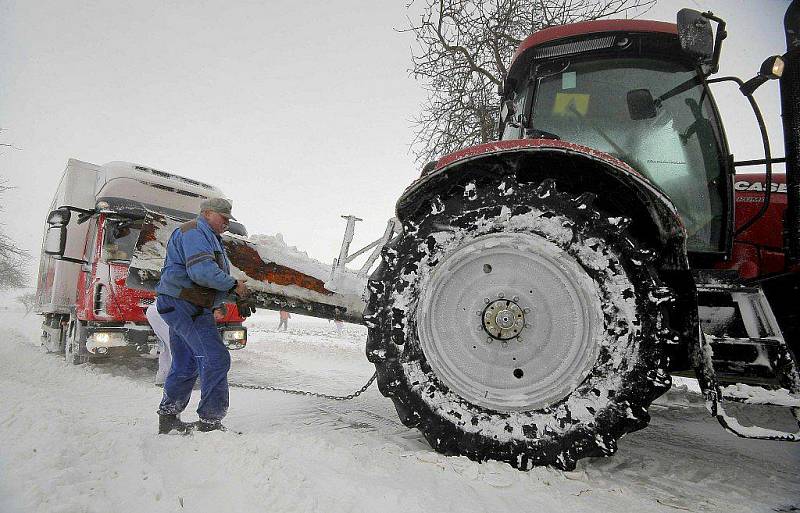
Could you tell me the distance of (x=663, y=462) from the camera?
2414 mm

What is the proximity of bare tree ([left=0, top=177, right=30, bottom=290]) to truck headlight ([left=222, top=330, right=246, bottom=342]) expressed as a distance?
16.2 meters

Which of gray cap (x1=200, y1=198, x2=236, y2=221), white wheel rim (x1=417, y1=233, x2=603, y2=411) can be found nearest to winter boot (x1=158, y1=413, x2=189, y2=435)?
gray cap (x1=200, y1=198, x2=236, y2=221)

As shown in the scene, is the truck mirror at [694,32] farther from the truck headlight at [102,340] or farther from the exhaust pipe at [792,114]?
the truck headlight at [102,340]

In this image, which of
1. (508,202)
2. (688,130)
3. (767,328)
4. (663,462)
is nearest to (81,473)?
(508,202)

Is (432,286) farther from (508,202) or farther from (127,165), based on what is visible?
(127,165)

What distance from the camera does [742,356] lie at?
2061 mm

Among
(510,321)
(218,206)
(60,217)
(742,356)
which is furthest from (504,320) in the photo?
(60,217)

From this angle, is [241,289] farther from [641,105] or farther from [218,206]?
[641,105]

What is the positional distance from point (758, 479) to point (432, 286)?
214 centimetres

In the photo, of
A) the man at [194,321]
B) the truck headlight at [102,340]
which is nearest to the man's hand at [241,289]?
the man at [194,321]

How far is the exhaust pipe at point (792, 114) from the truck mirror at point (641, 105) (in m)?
0.67

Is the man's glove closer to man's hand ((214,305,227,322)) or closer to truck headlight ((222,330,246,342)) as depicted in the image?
man's hand ((214,305,227,322))

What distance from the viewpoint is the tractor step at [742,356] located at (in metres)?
1.82

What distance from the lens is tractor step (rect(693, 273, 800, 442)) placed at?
71.6 inches
